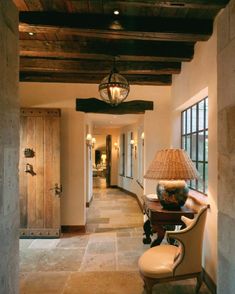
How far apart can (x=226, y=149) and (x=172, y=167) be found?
1086 millimetres

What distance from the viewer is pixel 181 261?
A: 7.84 ft

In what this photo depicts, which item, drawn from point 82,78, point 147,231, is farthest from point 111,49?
point 147,231

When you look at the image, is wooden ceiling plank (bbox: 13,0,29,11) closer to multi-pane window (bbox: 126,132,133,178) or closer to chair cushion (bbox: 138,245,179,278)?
chair cushion (bbox: 138,245,179,278)

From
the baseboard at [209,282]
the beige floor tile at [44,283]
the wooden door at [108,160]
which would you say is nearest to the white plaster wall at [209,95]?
the baseboard at [209,282]

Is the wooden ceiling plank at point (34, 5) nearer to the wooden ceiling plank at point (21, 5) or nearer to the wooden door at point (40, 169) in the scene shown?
the wooden ceiling plank at point (21, 5)

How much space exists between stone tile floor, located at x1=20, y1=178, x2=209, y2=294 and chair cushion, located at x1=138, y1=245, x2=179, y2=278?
0.45 m

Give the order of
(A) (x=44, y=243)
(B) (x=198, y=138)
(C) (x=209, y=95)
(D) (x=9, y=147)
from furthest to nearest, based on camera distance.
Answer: (A) (x=44, y=243) < (B) (x=198, y=138) < (C) (x=209, y=95) < (D) (x=9, y=147)

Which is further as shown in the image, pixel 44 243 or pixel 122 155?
pixel 122 155

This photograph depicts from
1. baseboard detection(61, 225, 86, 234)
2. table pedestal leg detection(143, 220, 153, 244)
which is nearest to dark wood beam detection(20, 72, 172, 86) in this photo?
table pedestal leg detection(143, 220, 153, 244)

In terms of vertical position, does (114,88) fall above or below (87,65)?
below

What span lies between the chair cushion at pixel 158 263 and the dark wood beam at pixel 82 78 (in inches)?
115

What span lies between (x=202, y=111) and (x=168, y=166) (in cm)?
111

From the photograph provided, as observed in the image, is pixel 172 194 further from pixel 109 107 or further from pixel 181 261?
pixel 109 107

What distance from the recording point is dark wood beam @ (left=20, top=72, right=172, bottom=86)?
14.1ft
